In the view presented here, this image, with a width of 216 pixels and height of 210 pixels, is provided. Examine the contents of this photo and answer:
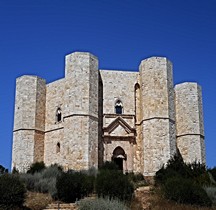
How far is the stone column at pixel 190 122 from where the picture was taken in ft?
93.4

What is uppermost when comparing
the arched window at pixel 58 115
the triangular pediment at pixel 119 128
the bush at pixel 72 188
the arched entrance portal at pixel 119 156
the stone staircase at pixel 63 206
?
the arched window at pixel 58 115

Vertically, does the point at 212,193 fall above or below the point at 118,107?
below

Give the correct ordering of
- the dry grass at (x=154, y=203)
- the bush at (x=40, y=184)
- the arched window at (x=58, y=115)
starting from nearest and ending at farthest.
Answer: the dry grass at (x=154, y=203) → the bush at (x=40, y=184) → the arched window at (x=58, y=115)

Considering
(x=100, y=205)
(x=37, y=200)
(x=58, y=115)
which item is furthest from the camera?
(x=58, y=115)

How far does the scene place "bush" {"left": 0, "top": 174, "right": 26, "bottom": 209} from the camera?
13.0m

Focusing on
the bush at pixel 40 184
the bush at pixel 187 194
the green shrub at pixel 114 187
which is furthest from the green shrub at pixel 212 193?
the bush at pixel 40 184

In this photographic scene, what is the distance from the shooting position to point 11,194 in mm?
13023

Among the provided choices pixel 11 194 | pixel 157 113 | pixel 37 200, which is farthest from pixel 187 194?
pixel 157 113

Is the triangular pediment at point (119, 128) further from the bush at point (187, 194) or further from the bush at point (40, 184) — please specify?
the bush at point (187, 194)

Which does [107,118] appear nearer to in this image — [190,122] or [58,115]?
[58,115]

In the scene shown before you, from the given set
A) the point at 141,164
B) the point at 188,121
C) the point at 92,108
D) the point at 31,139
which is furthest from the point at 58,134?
the point at 188,121

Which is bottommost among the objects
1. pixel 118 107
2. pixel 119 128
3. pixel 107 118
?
pixel 119 128

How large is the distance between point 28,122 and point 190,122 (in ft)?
37.3

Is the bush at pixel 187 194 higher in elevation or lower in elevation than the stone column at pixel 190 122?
lower
